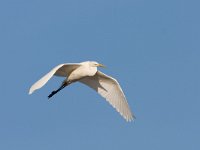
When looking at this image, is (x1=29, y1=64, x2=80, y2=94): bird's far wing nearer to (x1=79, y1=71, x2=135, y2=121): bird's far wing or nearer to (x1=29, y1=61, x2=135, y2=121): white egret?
(x1=29, y1=61, x2=135, y2=121): white egret

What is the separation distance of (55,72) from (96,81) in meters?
3.71

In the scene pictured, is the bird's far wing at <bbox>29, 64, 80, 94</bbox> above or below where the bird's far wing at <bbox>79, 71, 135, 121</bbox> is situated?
above

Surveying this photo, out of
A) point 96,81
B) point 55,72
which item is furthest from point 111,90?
point 55,72

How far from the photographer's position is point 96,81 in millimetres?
30016

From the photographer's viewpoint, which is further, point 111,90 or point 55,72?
point 111,90

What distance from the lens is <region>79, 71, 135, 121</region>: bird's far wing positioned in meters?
A: 29.3

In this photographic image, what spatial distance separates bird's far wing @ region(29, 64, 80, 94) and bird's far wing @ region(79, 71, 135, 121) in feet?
5.30

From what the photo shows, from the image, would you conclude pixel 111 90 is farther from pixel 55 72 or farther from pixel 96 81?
pixel 55 72

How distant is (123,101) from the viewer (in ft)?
96.6

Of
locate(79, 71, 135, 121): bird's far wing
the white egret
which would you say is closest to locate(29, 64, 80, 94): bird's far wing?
the white egret

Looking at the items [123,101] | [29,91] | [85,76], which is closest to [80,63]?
[85,76]

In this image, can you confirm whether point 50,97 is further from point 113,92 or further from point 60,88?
point 113,92

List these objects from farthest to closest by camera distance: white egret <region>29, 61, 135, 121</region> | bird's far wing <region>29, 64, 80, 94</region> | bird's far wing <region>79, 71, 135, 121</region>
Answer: bird's far wing <region>79, 71, 135, 121</region> < white egret <region>29, 61, 135, 121</region> < bird's far wing <region>29, 64, 80, 94</region>

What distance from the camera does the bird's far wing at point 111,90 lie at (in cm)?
2930
